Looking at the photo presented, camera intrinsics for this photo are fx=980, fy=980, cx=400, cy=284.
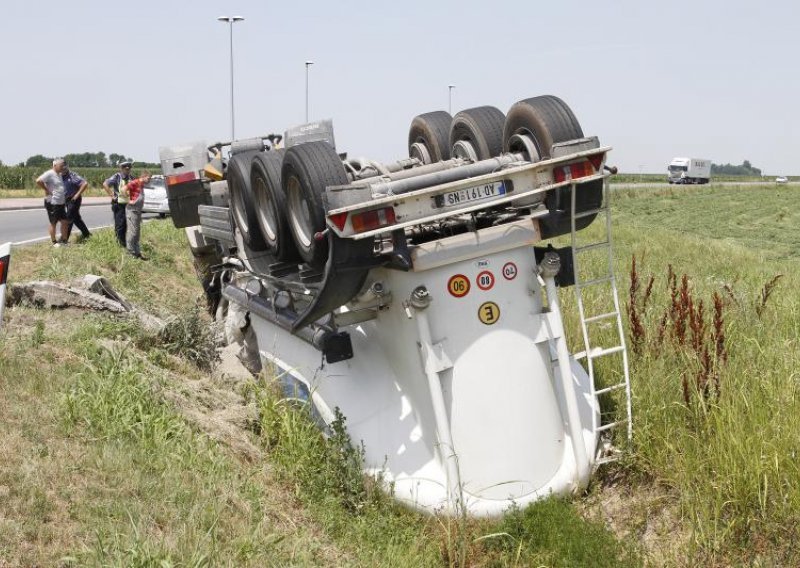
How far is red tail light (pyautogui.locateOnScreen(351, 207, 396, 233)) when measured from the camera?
208 inches

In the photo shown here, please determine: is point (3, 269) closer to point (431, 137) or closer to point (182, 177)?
point (431, 137)

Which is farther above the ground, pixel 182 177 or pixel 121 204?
pixel 182 177

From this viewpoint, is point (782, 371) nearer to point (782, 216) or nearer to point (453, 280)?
point (453, 280)

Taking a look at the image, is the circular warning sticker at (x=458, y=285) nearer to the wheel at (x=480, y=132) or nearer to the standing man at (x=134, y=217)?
the wheel at (x=480, y=132)

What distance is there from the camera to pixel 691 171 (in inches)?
3157

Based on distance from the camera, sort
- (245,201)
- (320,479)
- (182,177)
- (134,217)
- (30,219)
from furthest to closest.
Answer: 1. (30,219)
2. (134,217)
3. (182,177)
4. (245,201)
5. (320,479)

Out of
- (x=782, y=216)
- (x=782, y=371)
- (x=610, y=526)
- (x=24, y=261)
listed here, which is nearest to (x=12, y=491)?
(x=610, y=526)

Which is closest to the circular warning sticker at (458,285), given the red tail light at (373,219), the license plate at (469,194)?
the license plate at (469,194)

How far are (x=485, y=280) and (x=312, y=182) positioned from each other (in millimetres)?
1142

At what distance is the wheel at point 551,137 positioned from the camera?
585 centimetres

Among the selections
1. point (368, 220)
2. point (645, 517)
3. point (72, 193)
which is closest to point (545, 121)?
point (368, 220)

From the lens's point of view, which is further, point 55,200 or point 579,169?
point 55,200

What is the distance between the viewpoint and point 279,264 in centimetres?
688

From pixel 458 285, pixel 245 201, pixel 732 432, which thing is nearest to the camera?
pixel 732 432
